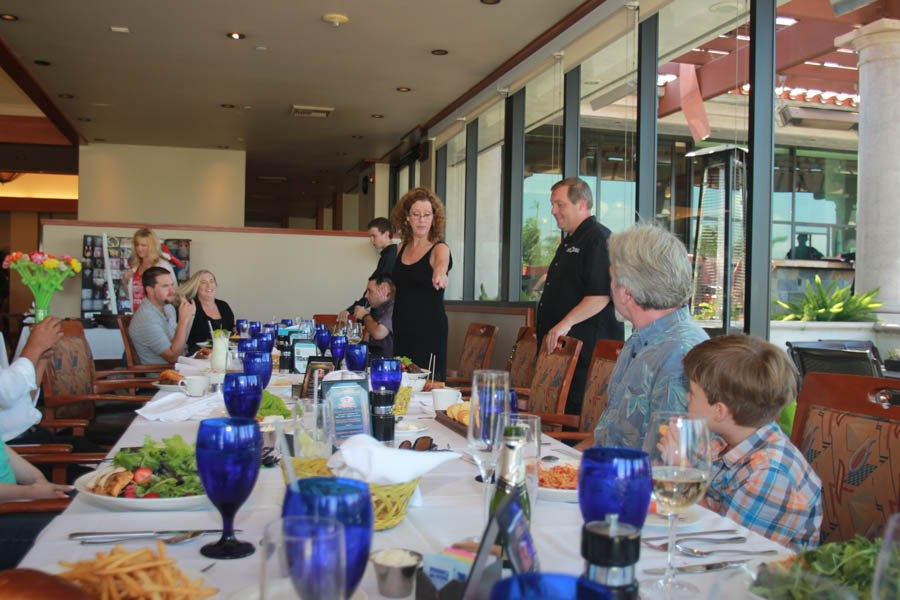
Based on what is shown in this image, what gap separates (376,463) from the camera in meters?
1.02

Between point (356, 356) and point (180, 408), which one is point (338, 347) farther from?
point (180, 408)

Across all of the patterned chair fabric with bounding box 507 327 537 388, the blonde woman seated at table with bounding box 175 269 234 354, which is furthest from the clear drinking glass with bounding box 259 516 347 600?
the blonde woman seated at table with bounding box 175 269 234 354

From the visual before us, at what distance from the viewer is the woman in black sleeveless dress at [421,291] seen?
12.9ft

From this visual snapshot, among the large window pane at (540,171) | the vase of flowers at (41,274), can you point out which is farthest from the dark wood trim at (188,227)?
the vase of flowers at (41,274)

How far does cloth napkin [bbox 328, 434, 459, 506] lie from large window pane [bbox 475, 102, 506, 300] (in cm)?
611

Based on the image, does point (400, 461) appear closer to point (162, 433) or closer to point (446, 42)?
point (162, 433)

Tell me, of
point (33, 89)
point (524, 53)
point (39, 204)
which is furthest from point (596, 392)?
point (39, 204)

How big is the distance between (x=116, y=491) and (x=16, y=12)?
5.79m

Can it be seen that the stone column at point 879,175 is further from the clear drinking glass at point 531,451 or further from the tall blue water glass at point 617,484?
the tall blue water glass at point 617,484

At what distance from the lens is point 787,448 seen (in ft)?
4.49

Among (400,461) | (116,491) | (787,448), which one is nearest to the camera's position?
(400,461)

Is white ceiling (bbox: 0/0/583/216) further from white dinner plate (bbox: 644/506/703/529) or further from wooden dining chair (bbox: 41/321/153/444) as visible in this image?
white dinner plate (bbox: 644/506/703/529)

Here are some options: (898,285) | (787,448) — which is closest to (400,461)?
(787,448)

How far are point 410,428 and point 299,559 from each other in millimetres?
1313
